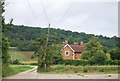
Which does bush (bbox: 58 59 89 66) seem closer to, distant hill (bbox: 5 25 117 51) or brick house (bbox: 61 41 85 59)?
distant hill (bbox: 5 25 117 51)

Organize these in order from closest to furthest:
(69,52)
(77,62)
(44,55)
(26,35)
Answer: (44,55) → (77,62) → (26,35) → (69,52)

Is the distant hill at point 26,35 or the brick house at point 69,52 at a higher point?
→ the distant hill at point 26,35

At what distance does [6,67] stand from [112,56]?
3382cm

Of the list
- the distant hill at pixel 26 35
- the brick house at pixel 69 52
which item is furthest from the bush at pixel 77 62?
the brick house at pixel 69 52

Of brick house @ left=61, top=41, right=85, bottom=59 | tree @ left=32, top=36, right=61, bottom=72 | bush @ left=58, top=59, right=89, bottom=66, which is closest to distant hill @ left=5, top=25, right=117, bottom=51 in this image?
tree @ left=32, top=36, right=61, bottom=72

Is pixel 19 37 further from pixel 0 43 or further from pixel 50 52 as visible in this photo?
pixel 0 43

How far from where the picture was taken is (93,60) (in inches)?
1613

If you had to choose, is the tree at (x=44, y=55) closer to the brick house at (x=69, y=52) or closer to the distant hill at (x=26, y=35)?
the distant hill at (x=26, y=35)

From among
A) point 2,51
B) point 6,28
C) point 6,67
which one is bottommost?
point 6,67

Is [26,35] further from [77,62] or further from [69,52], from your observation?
[69,52]

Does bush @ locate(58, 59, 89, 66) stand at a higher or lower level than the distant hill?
lower

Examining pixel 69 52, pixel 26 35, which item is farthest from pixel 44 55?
pixel 69 52

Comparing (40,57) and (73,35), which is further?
(73,35)

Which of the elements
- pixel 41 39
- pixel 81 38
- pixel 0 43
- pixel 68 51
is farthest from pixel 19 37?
pixel 81 38
